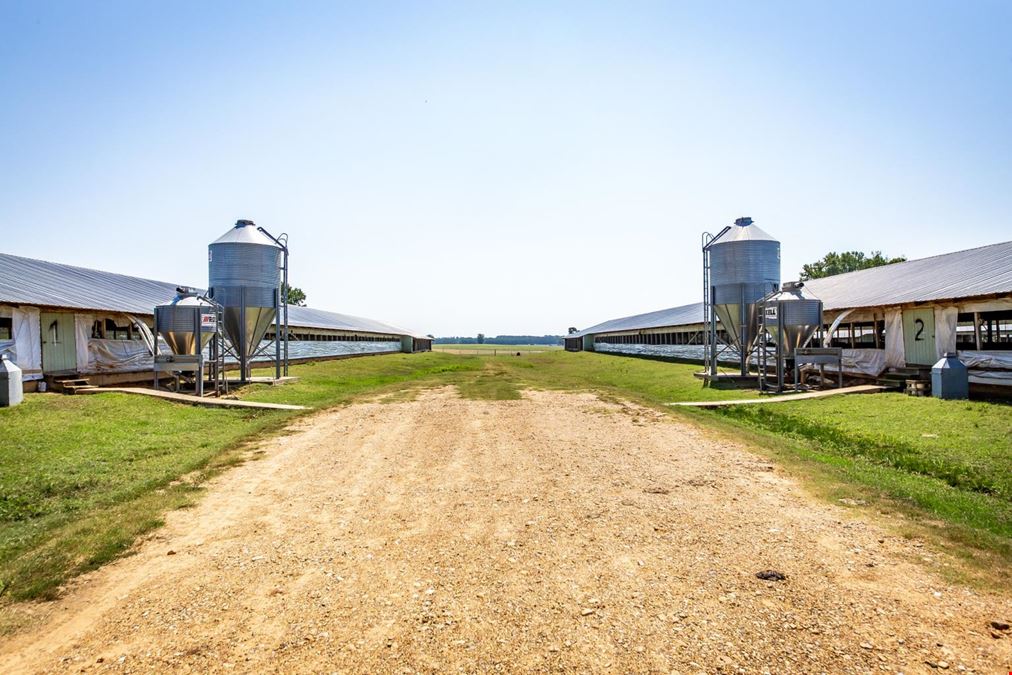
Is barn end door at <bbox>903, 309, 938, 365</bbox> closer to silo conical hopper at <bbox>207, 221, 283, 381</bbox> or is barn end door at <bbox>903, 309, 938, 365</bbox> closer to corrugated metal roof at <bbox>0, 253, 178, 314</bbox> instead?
silo conical hopper at <bbox>207, 221, 283, 381</bbox>

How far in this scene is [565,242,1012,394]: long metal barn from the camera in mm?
19469

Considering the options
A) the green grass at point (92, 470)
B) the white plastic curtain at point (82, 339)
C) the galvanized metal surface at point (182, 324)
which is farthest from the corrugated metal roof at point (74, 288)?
the green grass at point (92, 470)

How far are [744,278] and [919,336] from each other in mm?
8254

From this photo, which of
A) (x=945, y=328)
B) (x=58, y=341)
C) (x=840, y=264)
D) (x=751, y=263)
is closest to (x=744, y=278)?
(x=751, y=263)

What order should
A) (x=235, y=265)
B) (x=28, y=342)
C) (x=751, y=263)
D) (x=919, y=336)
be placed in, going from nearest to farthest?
(x=28, y=342) → (x=919, y=336) → (x=235, y=265) → (x=751, y=263)

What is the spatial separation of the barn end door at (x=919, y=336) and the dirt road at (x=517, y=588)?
17999 mm

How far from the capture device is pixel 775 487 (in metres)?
9.02

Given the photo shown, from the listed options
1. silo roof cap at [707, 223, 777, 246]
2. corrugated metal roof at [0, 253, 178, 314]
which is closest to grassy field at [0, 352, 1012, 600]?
corrugated metal roof at [0, 253, 178, 314]

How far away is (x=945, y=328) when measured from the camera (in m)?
21.2

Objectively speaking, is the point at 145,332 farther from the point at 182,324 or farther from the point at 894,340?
the point at 894,340

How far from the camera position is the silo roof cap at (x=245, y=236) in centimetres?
2720

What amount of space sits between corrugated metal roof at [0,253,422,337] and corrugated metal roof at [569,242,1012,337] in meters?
35.9

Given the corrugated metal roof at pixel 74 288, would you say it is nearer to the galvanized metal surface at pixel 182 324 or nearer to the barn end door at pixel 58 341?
the barn end door at pixel 58 341

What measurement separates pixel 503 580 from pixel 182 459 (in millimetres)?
8940
